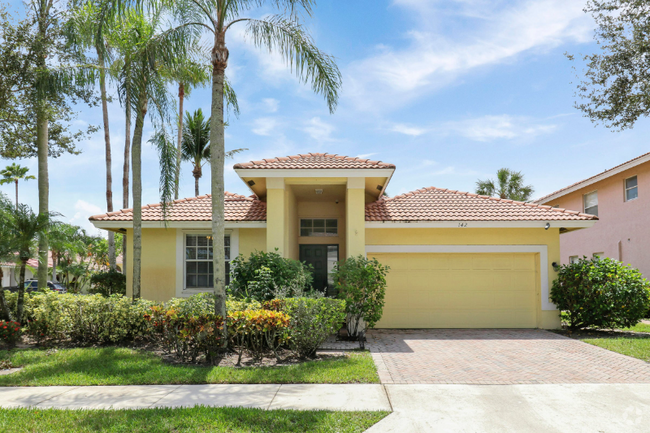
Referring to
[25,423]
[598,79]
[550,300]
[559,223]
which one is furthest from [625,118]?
[25,423]

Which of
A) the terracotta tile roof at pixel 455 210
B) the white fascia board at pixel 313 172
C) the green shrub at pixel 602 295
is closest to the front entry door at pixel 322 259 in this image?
the terracotta tile roof at pixel 455 210

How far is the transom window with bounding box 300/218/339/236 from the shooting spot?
14.4 metres

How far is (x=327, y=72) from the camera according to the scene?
30.2 ft

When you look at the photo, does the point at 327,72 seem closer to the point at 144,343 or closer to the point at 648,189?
the point at 144,343

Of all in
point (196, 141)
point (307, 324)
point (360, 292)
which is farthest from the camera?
point (196, 141)

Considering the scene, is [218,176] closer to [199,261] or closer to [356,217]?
[356,217]

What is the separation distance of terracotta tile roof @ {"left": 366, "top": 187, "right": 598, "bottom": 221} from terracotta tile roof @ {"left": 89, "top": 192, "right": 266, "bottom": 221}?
3398 millimetres

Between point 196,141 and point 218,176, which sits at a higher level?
point 196,141

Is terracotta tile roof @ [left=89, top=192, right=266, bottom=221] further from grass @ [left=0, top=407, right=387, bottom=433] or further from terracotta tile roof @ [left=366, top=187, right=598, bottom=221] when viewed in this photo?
grass @ [left=0, top=407, right=387, bottom=433]

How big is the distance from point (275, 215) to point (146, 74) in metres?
4.38

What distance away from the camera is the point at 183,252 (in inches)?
498

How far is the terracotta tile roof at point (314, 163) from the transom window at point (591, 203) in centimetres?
1303

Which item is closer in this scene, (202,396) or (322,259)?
(202,396)

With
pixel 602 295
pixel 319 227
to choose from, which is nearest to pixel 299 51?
pixel 319 227
